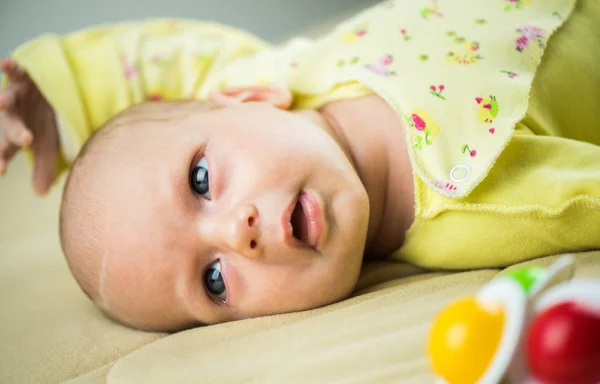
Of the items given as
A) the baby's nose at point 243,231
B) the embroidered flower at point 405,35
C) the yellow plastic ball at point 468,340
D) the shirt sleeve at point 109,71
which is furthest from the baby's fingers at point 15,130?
the yellow plastic ball at point 468,340

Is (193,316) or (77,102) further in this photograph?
(77,102)

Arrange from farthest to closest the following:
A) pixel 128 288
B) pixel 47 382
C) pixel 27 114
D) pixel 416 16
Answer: pixel 27 114 → pixel 416 16 → pixel 128 288 → pixel 47 382

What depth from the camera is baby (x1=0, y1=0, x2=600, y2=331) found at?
934 mm

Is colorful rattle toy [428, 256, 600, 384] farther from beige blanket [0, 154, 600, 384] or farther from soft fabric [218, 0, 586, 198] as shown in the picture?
soft fabric [218, 0, 586, 198]

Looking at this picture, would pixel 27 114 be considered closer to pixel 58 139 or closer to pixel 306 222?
pixel 58 139

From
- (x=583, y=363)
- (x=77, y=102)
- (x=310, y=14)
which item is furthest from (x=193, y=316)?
(x=310, y=14)

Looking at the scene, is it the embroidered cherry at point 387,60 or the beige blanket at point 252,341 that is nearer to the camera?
the beige blanket at point 252,341

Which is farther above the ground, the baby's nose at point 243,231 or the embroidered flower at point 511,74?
the embroidered flower at point 511,74

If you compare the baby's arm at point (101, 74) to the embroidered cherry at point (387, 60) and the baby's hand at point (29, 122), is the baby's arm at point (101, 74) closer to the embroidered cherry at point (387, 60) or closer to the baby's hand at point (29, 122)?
the baby's hand at point (29, 122)

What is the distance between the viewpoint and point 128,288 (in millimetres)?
974

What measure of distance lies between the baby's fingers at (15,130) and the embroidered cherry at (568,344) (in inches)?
48.5

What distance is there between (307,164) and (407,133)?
0.62 ft

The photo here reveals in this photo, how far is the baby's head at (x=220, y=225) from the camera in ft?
3.05

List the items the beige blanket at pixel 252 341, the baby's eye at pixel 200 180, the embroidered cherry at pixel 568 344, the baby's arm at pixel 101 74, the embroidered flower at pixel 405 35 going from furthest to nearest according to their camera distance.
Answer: the baby's arm at pixel 101 74 → the embroidered flower at pixel 405 35 → the baby's eye at pixel 200 180 → the beige blanket at pixel 252 341 → the embroidered cherry at pixel 568 344
